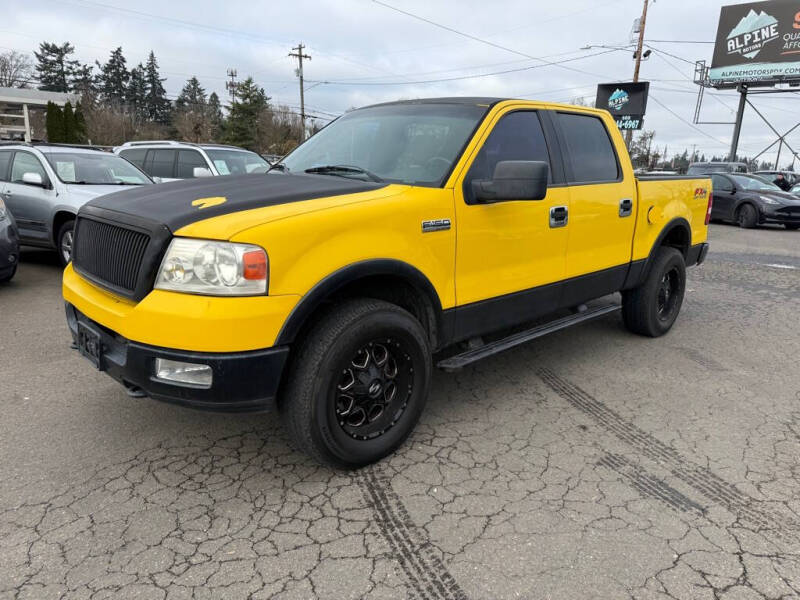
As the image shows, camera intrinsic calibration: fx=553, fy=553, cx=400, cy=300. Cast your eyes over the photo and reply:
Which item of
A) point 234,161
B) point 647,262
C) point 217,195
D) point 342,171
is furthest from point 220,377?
point 234,161

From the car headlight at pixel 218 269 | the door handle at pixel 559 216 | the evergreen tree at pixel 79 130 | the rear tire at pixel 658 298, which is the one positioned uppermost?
the evergreen tree at pixel 79 130

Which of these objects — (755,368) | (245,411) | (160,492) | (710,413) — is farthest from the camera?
(755,368)

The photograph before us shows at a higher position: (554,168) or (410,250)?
(554,168)

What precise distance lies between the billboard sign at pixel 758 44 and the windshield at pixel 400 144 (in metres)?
36.7

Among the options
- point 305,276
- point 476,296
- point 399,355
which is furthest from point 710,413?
point 305,276

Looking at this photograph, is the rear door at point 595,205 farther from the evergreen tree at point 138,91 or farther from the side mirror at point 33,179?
the evergreen tree at point 138,91

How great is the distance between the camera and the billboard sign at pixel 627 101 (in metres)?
29.0

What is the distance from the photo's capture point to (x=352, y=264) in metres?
2.67

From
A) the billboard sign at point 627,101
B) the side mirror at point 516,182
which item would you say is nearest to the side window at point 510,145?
the side mirror at point 516,182

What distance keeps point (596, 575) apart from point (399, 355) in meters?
1.38

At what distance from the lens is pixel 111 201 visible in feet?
10.1

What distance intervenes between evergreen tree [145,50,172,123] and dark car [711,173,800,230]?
7756cm

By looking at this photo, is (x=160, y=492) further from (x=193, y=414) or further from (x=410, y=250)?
(x=410, y=250)

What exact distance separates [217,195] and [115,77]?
87.9 metres
